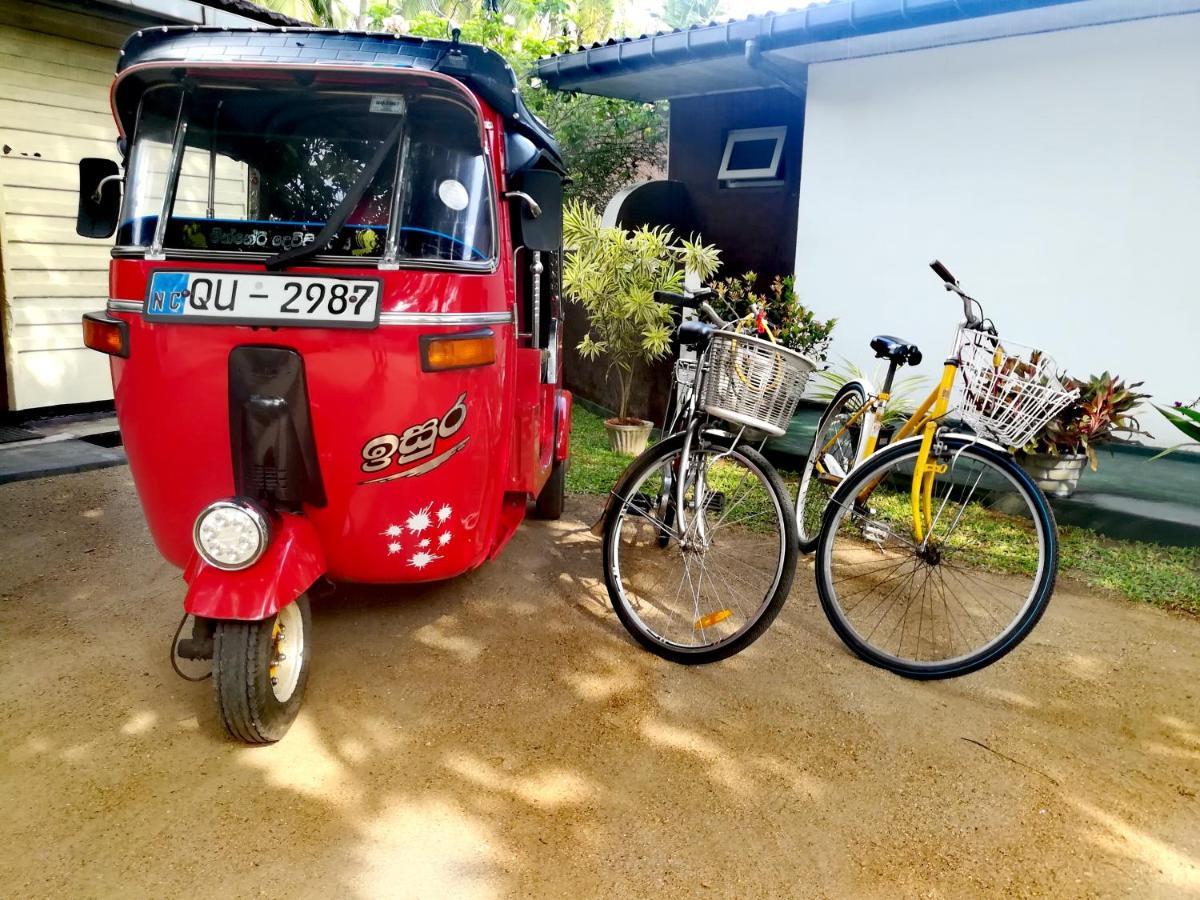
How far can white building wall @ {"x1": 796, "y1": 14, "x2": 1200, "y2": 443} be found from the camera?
16.8 ft

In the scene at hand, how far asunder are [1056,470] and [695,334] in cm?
283

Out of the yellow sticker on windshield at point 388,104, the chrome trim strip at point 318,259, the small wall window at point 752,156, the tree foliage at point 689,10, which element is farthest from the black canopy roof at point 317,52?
the tree foliage at point 689,10

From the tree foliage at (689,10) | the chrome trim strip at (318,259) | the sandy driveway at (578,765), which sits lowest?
the sandy driveway at (578,765)

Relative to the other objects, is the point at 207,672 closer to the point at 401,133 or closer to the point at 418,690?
the point at 418,690

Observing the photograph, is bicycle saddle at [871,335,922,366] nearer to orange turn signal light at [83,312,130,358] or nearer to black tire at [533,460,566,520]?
black tire at [533,460,566,520]

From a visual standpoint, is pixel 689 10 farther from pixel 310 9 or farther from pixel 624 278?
pixel 624 278

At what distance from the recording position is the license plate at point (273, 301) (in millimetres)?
2430

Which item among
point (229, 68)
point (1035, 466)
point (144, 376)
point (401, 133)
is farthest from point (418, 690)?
point (1035, 466)

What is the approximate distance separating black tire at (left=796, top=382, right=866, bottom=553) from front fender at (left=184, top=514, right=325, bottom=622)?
92.0 inches

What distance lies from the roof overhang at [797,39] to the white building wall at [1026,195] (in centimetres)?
14

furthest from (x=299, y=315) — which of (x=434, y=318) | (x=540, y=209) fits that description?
(x=540, y=209)

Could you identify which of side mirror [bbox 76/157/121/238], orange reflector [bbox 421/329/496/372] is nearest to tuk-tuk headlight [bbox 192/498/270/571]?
orange reflector [bbox 421/329/496/372]

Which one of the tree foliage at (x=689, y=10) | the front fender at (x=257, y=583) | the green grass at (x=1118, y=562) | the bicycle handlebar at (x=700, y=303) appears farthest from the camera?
the tree foliage at (x=689, y=10)

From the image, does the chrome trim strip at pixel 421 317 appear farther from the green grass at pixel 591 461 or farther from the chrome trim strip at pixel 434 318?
the green grass at pixel 591 461
